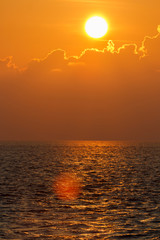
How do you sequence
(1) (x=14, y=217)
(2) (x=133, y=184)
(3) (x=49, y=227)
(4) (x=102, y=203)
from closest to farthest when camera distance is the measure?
(3) (x=49, y=227) → (1) (x=14, y=217) → (4) (x=102, y=203) → (2) (x=133, y=184)

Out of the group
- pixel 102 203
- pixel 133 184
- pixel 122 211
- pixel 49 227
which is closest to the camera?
pixel 49 227

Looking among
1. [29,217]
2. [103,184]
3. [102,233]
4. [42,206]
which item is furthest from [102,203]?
[103,184]

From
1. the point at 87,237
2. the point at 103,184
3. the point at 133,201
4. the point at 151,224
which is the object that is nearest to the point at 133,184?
the point at 103,184

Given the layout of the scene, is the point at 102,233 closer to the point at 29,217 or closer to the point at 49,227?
the point at 49,227

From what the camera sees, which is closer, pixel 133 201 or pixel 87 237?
pixel 87 237

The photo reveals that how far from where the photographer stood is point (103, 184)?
46469 mm

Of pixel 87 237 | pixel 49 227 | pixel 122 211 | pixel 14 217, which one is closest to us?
pixel 87 237

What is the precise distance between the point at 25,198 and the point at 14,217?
8108 millimetres

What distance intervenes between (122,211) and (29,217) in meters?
6.51

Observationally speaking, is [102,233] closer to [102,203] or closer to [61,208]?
[61,208]

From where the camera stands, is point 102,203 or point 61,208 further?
point 102,203

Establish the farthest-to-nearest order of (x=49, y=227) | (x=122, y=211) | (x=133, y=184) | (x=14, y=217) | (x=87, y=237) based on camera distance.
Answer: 1. (x=133, y=184)
2. (x=122, y=211)
3. (x=14, y=217)
4. (x=49, y=227)
5. (x=87, y=237)

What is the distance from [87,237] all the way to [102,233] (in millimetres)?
1185

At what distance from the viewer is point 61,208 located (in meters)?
29.9
